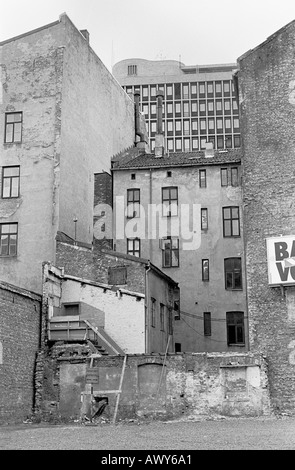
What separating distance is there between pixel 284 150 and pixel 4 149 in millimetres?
16347

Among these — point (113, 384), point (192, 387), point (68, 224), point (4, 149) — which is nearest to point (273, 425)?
point (192, 387)

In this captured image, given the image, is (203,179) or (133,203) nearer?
(133,203)

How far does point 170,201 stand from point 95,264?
983 cm

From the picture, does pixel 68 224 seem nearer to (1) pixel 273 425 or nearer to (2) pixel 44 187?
(2) pixel 44 187

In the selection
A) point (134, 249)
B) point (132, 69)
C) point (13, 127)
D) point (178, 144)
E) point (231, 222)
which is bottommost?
point (134, 249)

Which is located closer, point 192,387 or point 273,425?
point 273,425

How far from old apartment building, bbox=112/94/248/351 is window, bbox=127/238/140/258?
0.7 inches

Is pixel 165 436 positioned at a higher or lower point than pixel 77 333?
lower

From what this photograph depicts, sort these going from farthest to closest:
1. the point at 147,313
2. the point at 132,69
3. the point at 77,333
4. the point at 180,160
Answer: the point at 132,69
the point at 180,160
the point at 147,313
the point at 77,333

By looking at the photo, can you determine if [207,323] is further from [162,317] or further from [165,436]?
[165,436]

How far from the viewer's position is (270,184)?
35.0 m

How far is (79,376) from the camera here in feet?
102

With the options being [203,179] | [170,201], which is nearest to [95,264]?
[170,201]
